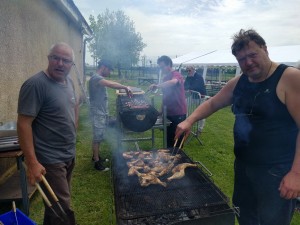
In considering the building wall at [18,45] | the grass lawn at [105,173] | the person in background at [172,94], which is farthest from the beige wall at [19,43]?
the person in background at [172,94]

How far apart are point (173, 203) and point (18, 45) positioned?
432cm

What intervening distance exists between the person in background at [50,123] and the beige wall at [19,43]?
7.11 feet

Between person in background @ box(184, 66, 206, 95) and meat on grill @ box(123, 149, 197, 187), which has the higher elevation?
person in background @ box(184, 66, 206, 95)

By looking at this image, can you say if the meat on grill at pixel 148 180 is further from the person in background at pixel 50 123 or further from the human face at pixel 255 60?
the human face at pixel 255 60

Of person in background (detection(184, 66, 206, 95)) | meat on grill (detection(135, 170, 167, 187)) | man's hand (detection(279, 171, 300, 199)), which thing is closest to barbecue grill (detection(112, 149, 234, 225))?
meat on grill (detection(135, 170, 167, 187))

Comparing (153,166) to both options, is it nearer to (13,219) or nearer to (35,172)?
(35,172)

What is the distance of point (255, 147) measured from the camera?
227 centimetres

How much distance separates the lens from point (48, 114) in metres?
2.53

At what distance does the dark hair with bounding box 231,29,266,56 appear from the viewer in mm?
2119

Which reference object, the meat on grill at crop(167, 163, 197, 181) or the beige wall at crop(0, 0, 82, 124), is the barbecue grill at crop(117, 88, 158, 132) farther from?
the beige wall at crop(0, 0, 82, 124)

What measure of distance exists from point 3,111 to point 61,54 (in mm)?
2462

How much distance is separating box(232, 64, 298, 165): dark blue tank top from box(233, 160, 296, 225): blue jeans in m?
0.10

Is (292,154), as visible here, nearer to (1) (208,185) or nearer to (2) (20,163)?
(1) (208,185)

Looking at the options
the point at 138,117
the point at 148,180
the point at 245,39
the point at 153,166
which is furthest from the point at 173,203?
the point at 138,117
